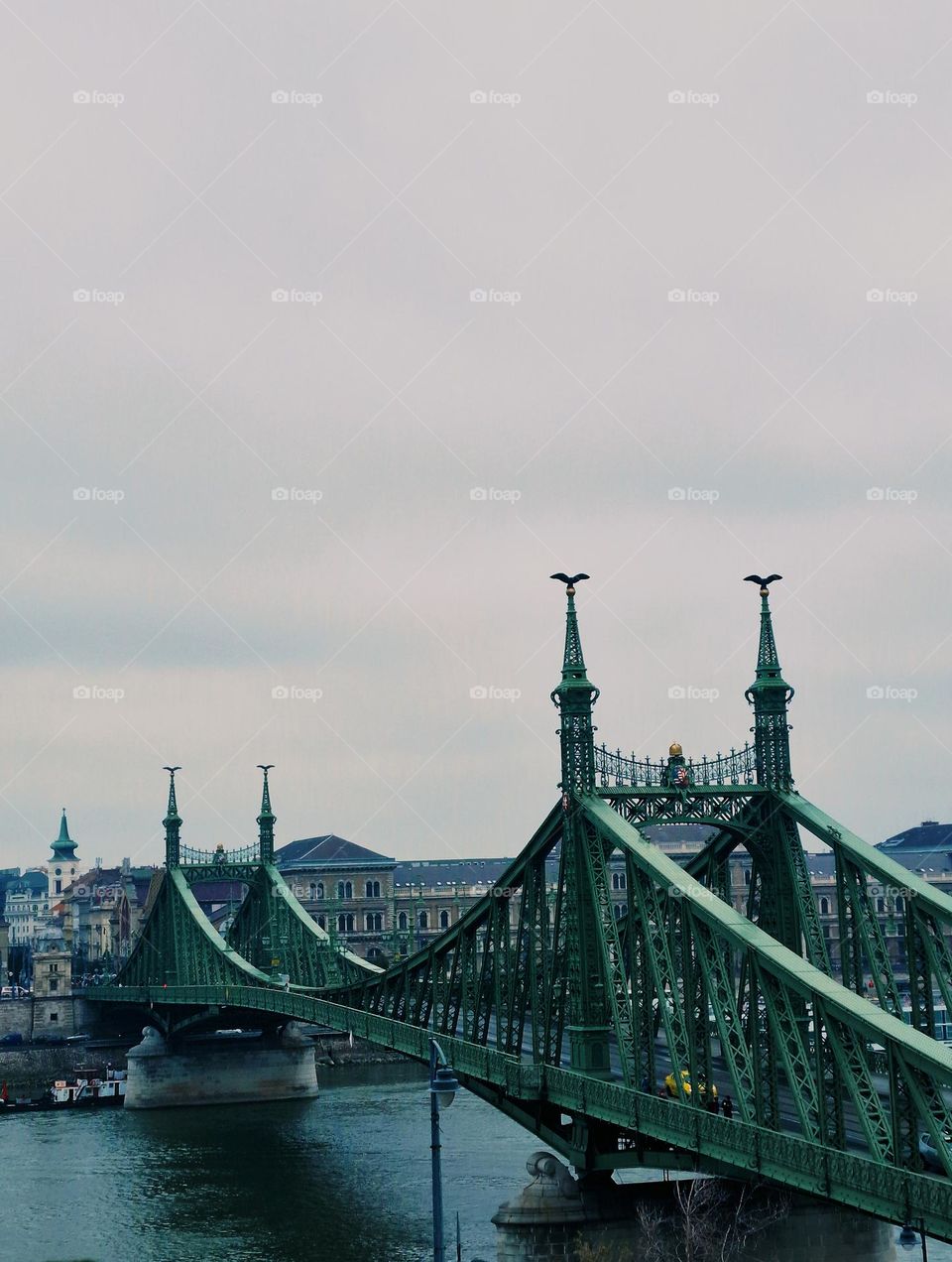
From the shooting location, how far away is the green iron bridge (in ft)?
153

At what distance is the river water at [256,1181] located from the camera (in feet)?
256

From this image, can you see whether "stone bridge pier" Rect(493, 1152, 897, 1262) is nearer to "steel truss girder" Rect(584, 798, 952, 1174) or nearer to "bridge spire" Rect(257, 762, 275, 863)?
"steel truss girder" Rect(584, 798, 952, 1174)

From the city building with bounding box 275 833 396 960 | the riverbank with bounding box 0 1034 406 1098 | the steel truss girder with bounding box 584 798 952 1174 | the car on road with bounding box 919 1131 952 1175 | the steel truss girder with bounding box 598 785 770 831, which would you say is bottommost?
the car on road with bounding box 919 1131 952 1175

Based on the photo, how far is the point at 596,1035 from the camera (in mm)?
62500

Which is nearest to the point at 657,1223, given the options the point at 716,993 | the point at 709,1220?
the point at 709,1220

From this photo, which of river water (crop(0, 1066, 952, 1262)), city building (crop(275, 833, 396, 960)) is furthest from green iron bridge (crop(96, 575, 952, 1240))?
city building (crop(275, 833, 396, 960))

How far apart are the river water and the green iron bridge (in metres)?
8.17

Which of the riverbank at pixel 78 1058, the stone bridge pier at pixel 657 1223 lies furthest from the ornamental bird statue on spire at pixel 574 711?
the riverbank at pixel 78 1058

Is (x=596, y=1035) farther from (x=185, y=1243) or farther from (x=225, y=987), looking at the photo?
(x=225, y=987)

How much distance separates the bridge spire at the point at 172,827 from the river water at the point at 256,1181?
2370cm

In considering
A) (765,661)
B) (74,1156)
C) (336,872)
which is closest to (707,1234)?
(765,661)

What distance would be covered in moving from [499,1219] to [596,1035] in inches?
266

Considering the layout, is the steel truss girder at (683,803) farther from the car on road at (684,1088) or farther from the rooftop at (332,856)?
the rooftop at (332,856)

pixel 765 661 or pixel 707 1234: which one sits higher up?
pixel 765 661
